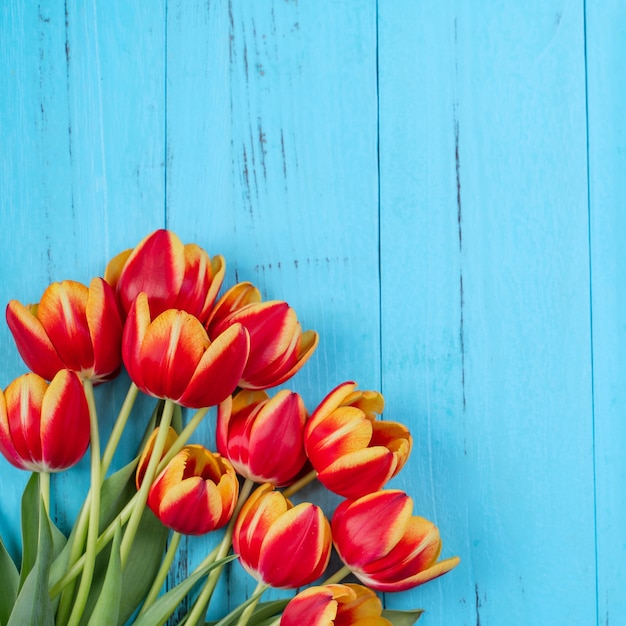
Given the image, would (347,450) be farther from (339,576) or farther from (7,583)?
(7,583)

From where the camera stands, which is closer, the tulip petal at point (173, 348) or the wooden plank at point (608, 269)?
the tulip petal at point (173, 348)

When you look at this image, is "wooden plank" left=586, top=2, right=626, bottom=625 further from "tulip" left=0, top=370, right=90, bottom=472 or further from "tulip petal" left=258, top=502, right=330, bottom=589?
"tulip" left=0, top=370, right=90, bottom=472

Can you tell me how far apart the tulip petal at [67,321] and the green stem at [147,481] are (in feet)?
0.24

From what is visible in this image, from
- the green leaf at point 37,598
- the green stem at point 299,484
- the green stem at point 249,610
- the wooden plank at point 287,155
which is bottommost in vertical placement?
the green stem at point 249,610

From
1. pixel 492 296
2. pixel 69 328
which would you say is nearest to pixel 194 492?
pixel 69 328

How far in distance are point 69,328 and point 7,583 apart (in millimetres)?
187

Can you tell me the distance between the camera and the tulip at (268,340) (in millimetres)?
455

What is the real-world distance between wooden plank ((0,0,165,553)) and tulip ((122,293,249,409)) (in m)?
0.15

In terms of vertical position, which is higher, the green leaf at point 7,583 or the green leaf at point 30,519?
the green leaf at point 30,519

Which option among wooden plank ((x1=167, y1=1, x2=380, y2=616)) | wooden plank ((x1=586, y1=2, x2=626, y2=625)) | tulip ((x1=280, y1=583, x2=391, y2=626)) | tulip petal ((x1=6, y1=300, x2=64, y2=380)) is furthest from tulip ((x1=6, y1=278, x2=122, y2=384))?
wooden plank ((x1=586, y1=2, x2=626, y2=625))

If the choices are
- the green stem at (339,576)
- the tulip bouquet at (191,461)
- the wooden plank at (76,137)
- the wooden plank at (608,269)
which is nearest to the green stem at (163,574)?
the tulip bouquet at (191,461)

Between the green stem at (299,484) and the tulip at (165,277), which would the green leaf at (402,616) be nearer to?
the green stem at (299,484)

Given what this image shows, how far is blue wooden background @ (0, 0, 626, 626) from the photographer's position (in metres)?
0.52

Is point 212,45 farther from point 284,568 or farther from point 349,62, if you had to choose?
point 284,568
